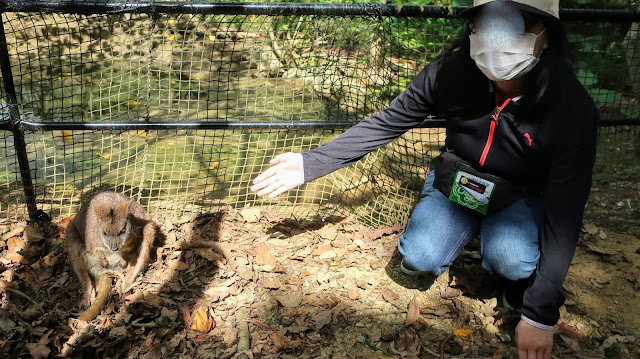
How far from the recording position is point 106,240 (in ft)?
12.6

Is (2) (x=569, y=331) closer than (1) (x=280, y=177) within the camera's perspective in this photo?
No

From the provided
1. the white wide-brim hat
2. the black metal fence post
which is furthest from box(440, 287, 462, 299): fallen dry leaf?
the black metal fence post

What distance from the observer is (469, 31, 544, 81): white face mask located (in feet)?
9.14

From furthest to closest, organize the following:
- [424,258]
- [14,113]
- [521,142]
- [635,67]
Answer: [635,67] < [14,113] < [424,258] < [521,142]

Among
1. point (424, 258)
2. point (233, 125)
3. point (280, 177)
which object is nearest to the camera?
point (280, 177)

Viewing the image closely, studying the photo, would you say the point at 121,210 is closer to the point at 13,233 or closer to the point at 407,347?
the point at 13,233

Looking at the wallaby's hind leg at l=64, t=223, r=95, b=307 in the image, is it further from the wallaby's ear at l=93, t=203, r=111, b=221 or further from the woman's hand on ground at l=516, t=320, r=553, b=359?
the woman's hand on ground at l=516, t=320, r=553, b=359

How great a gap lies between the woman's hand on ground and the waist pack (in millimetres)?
850

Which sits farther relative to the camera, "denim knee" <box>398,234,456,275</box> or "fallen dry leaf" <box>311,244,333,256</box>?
"fallen dry leaf" <box>311,244,333,256</box>

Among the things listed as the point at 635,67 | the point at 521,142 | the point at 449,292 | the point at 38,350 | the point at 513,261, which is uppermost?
the point at 635,67

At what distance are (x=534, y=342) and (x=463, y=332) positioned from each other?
2.27 ft

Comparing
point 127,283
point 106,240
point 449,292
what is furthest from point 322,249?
point 106,240

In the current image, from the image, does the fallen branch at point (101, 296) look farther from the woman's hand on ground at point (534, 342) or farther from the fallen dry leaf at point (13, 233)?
the woman's hand on ground at point (534, 342)

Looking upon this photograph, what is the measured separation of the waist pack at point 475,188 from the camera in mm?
3361
